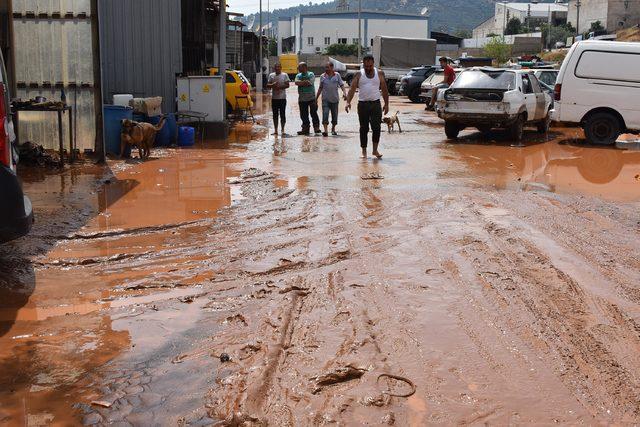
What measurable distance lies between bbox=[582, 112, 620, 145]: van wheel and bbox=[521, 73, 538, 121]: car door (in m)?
1.31

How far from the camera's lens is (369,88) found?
12.7m

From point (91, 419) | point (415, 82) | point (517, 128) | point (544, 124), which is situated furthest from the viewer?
point (415, 82)

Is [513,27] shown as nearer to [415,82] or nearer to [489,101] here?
[415,82]

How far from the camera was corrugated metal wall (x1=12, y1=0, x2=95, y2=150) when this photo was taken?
1208 centimetres

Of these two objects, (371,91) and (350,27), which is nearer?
(371,91)

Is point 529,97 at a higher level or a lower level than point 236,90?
lower

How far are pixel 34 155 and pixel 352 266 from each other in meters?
7.02

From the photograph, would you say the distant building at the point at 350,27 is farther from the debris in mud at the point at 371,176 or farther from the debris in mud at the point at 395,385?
the debris in mud at the point at 395,385

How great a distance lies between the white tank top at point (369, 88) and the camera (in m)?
12.7

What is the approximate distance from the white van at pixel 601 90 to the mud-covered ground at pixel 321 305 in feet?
19.3

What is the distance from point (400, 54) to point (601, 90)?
85.5ft

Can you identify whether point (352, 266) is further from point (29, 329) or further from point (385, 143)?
point (385, 143)

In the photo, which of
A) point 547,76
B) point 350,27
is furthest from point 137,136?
point 350,27

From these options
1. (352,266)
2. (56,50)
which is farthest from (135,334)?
(56,50)
